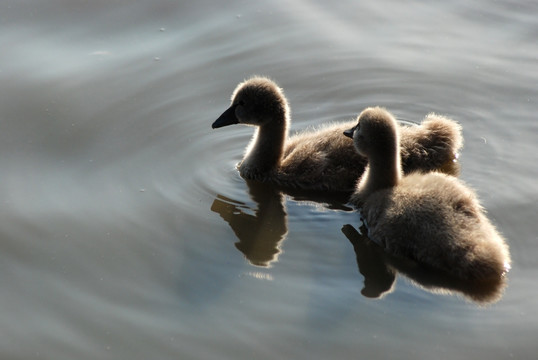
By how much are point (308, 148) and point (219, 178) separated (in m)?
0.75

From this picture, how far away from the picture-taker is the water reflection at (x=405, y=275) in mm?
5262

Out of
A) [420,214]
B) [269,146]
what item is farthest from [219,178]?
[420,214]

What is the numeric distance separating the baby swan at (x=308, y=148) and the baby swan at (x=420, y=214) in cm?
23

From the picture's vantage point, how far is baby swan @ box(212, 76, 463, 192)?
6.52m

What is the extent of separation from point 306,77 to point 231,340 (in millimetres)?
3561

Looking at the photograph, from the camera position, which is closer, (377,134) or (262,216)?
(377,134)

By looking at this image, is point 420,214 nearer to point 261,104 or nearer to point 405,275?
point 405,275

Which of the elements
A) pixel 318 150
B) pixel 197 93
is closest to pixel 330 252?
pixel 318 150

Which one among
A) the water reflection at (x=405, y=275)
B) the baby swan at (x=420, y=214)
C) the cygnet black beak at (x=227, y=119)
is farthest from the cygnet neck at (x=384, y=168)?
the cygnet black beak at (x=227, y=119)

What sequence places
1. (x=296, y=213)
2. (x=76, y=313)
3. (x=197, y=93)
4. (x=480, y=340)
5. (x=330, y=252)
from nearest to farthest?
(x=480, y=340) → (x=76, y=313) → (x=330, y=252) → (x=296, y=213) → (x=197, y=93)

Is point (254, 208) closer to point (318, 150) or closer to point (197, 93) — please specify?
point (318, 150)

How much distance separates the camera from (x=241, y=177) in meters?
6.80

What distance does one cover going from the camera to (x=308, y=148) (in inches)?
261

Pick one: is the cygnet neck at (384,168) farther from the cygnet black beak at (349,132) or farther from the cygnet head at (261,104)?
the cygnet head at (261,104)
